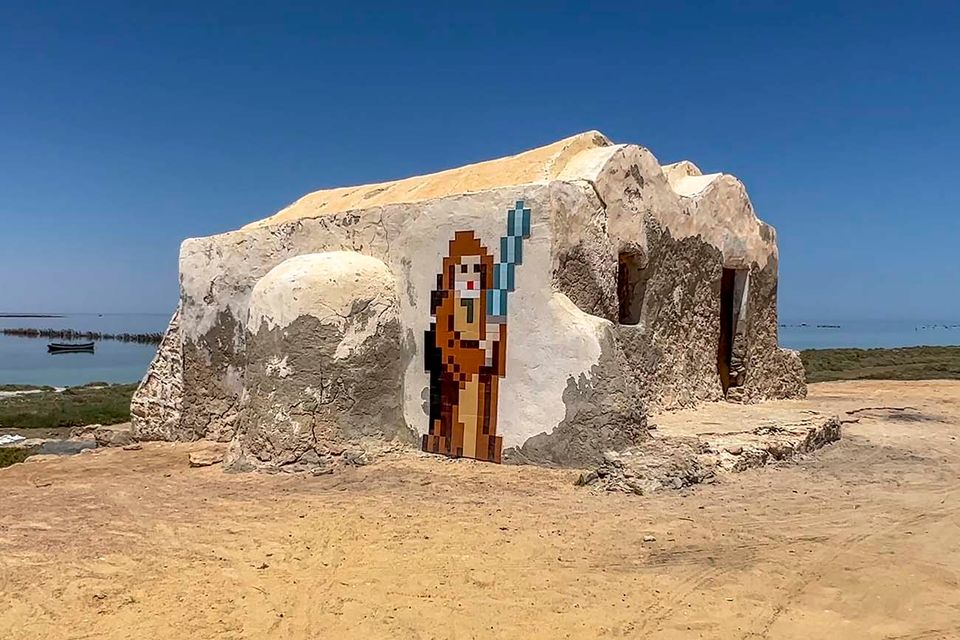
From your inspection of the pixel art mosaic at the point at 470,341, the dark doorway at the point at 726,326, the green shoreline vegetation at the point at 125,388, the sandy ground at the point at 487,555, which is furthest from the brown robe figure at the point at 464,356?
the green shoreline vegetation at the point at 125,388

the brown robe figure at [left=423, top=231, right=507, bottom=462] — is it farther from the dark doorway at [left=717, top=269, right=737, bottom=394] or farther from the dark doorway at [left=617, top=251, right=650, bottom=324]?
the dark doorway at [left=717, top=269, right=737, bottom=394]

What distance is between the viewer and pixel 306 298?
8336 mm

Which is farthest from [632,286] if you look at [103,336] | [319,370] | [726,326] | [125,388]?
[103,336]

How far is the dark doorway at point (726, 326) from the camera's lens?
36.4 ft

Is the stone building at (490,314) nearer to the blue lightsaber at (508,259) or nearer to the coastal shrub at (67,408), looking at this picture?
the blue lightsaber at (508,259)

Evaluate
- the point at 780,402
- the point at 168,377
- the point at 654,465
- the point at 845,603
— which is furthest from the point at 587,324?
the point at 168,377

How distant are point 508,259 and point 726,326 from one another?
477cm

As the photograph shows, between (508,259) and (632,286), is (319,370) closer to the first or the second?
(508,259)

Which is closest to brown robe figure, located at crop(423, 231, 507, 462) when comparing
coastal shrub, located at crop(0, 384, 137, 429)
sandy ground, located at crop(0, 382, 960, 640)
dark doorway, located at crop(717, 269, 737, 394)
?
sandy ground, located at crop(0, 382, 960, 640)

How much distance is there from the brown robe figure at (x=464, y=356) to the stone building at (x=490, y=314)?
0.06ft

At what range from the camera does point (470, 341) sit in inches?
322

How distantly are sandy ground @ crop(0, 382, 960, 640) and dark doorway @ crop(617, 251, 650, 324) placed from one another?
257 cm

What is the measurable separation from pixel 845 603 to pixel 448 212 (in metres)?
5.63

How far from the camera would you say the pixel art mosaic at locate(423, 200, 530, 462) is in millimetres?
7910
